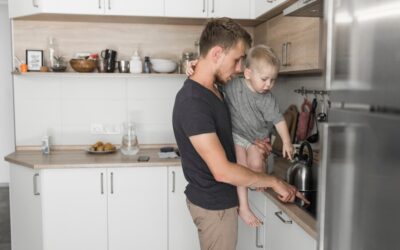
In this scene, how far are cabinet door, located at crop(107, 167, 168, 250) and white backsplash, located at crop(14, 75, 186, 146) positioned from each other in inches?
23.3

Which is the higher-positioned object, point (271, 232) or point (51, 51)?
point (51, 51)

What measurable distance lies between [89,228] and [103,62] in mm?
1210

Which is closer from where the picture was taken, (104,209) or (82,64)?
(104,209)

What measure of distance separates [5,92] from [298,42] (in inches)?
166

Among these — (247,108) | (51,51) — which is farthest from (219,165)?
(51,51)

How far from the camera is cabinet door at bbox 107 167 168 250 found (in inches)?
107

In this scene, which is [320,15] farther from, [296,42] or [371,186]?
[371,186]

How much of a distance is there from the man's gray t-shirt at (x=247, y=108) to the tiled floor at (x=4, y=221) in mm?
2521

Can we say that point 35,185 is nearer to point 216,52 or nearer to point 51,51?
point 51,51

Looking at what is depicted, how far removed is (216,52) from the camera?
1558mm

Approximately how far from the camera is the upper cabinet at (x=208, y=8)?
287 cm

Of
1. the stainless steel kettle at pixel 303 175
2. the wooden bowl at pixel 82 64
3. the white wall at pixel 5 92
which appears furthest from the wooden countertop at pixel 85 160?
the white wall at pixel 5 92

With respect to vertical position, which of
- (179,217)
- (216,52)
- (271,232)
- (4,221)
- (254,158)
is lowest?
(4,221)

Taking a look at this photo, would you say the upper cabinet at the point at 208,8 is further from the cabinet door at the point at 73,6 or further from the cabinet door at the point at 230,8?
the cabinet door at the point at 73,6
